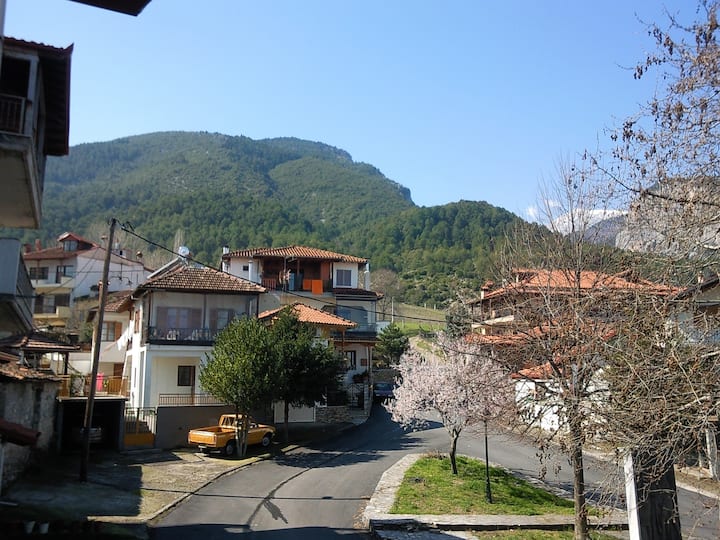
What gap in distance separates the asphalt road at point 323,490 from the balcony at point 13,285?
6.27 m

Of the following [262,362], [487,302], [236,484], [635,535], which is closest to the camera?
[635,535]

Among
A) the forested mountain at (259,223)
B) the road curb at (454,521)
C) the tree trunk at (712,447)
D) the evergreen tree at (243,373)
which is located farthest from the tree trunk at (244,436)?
the forested mountain at (259,223)

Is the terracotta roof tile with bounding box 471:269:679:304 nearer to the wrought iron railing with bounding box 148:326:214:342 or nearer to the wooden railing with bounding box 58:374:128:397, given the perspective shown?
the wooden railing with bounding box 58:374:128:397

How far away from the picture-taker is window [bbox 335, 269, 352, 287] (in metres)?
52.4

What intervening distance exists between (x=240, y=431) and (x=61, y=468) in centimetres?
719

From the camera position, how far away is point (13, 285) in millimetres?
11805

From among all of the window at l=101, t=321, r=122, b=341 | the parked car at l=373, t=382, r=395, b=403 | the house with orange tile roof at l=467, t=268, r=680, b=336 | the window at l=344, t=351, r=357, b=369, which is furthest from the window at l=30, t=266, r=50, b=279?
the house with orange tile roof at l=467, t=268, r=680, b=336

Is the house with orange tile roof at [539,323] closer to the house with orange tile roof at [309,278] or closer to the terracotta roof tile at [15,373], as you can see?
the terracotta roof tile at [15,373]

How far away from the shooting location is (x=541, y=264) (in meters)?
15.3

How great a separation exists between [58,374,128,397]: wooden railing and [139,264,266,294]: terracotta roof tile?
5.99 meters

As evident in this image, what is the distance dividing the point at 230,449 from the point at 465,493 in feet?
36.0

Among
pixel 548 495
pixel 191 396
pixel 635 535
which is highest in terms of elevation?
pixel 191 396

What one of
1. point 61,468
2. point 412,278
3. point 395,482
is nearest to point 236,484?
point 395,482

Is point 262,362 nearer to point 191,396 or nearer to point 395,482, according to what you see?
point 191,396
